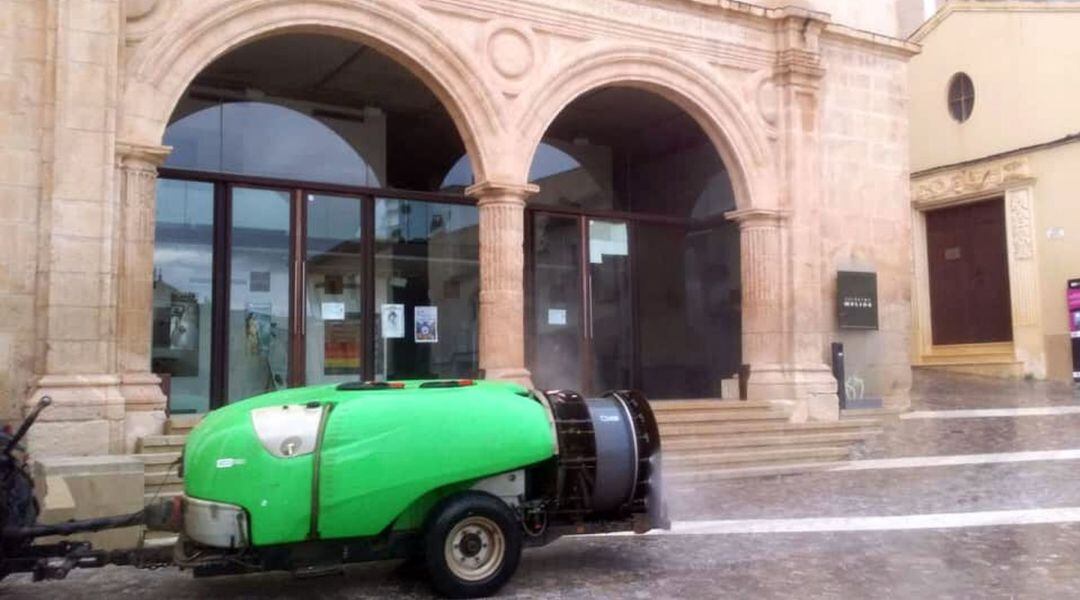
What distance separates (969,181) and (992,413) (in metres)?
8.08

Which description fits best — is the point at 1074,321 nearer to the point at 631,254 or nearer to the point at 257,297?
the point at 631,254

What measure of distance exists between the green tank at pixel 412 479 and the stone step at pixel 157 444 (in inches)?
132

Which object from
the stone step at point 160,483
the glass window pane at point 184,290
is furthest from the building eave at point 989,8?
the stone step at point 160,483

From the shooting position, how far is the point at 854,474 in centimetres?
1070

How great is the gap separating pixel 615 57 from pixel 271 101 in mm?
4728

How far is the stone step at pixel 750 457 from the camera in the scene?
34.7 ft

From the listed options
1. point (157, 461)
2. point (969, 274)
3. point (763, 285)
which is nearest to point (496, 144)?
point (763, 285)

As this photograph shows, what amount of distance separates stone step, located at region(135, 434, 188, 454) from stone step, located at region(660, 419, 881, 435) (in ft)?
16.9

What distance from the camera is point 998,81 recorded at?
20.3 metres

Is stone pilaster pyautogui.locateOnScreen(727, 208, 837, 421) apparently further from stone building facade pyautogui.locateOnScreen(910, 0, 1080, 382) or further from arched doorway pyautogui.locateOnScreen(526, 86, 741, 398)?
→ stone building facade pyautogui.locateOnScreen(910, 0, 1080, 382)

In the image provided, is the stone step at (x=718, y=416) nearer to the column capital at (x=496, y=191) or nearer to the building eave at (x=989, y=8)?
the column capital at (x=496, y=191)

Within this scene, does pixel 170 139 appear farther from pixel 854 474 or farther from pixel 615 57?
pixel 854 474

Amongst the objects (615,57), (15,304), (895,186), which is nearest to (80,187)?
(15,304)

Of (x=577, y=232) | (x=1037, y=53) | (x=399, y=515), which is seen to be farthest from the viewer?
(x=1037, y=53)
